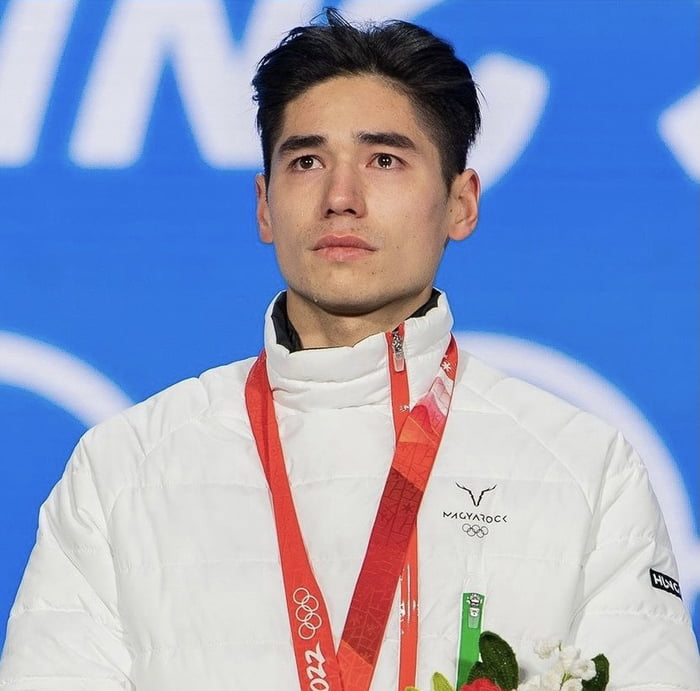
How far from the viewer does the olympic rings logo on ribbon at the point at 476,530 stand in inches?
89.4

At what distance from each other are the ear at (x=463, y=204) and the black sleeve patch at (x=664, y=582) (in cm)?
61

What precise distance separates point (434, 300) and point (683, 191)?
946 millimetres

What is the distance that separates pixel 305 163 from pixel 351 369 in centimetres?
32

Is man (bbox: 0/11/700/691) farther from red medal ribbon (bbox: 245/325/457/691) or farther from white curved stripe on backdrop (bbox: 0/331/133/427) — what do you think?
white curved stripe on backdrop (bbox: 0/331/133/427)

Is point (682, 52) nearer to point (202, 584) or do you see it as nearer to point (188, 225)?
point (188, 225)

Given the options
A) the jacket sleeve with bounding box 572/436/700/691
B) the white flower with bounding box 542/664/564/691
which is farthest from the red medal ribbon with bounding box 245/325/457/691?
the white flower with bounding box 542/664/564/691

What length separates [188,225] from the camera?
3.24 meters

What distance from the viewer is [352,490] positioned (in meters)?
2.32

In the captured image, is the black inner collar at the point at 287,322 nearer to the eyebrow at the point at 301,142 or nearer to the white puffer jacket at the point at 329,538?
the white puffer jacket at the point at 329,538

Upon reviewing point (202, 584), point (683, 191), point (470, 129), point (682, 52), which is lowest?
point (202, 584)

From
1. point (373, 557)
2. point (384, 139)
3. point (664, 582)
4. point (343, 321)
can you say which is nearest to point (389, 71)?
point (384, 139)

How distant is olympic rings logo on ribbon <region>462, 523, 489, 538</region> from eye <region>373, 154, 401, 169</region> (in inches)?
21.7

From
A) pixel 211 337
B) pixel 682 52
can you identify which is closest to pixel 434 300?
pixel 211 337

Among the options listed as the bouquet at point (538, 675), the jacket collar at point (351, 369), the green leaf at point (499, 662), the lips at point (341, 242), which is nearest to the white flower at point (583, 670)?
the bouquet at point (538, 675)
